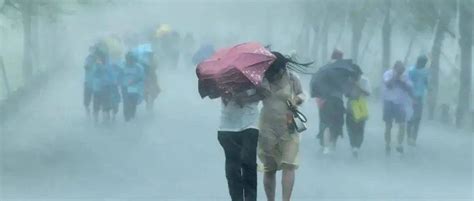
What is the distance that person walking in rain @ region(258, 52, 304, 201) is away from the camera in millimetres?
6328

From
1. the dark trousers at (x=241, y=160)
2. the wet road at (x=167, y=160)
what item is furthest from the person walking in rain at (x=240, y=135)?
the wet road at (x=167, y=160)

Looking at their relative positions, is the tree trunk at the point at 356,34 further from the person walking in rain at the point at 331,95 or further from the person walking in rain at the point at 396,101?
the person walking in rain at the point at 331,95

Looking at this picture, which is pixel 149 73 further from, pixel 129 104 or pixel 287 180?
pixel 287 180

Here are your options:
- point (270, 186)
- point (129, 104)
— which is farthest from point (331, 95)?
point (270, 186)

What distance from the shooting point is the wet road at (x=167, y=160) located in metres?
9.04

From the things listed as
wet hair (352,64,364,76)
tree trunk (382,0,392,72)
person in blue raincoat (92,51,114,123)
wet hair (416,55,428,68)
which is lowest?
person in blue raincoat (92,51,114,123)

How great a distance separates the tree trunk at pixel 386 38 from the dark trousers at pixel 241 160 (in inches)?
179

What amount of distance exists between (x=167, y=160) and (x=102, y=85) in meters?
1.08

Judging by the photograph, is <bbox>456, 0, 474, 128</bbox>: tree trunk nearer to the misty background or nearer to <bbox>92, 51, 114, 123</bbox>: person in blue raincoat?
the misty background

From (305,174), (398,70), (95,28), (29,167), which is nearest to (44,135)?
(29,167)

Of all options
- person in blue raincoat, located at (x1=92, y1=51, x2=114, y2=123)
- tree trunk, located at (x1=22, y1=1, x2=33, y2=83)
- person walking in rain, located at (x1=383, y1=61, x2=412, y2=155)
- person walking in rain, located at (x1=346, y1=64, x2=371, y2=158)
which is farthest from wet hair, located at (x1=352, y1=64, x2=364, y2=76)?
tree trunk, located at (x1=22, y1=1, x2=33, y2=83)

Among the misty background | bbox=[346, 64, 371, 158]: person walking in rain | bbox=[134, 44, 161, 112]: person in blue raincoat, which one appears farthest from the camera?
bbox=[134, 44, 161, 112]: person in blue raincoat

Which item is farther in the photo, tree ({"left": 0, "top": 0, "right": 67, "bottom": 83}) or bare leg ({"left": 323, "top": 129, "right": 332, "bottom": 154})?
bare leg ({"left": 323, "top": 129, "right": 332, "bottom": 154})

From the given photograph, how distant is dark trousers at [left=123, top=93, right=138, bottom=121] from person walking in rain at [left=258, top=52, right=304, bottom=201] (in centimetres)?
359
